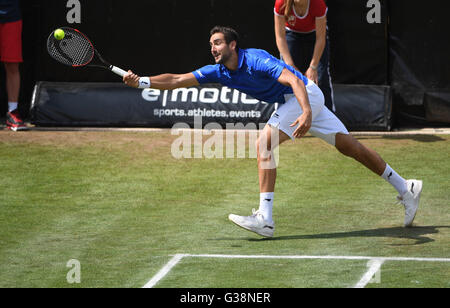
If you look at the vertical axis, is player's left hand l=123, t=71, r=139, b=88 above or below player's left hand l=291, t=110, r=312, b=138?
above

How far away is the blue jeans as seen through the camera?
11039 mm

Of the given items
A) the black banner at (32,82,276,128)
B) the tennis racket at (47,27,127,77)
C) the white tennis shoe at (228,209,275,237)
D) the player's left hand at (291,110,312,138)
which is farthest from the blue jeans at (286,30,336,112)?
the white tennis shoe at (228,209,275,237)

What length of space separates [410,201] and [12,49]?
648 centimetres

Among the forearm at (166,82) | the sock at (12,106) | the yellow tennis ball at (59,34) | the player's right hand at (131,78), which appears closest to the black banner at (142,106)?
the sock at (12,106)

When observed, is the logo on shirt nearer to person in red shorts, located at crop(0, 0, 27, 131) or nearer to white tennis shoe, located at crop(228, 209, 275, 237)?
person in red shorts, located at crop(0, 0, 27, 131)

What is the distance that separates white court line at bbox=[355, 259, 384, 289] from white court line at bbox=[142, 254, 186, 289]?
4.28ft

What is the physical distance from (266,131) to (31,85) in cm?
695

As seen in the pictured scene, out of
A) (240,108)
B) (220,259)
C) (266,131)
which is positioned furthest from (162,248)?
(240,108)

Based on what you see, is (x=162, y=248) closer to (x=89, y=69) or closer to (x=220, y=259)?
(x=220, y=259)

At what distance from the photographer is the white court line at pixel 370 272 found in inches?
229

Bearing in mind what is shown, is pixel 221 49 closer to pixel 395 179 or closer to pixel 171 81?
pixel 171 81

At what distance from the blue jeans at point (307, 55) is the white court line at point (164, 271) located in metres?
5.06

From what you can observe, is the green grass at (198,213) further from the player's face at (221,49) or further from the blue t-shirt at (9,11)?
the blue t-shirt at (9,11)

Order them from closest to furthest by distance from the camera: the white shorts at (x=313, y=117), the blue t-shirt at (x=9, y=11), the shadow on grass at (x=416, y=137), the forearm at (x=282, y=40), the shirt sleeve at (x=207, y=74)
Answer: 1. the white shorts at (x=313, y=117)
2. the shirt sleeve at (x=207, y=74)
3. the forearm at (x=282, y=40)
4. the shadow on grass at (x=416, y=137)
5. the blue t-shirt at (x=9, y=11)
